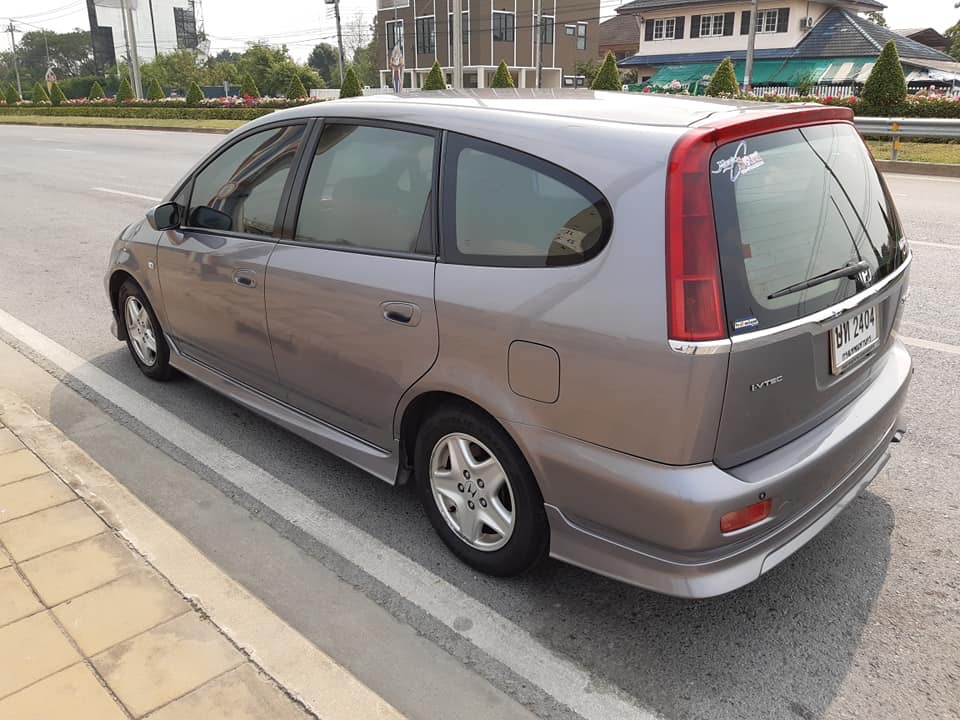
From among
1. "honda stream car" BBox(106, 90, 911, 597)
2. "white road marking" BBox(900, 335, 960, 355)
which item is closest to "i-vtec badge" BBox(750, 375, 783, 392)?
"honda stream car" BBox(106, 90, 911, 597)

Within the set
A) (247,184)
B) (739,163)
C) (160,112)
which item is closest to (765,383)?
(739,163)

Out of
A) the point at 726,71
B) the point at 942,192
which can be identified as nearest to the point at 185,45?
the point at 726,71

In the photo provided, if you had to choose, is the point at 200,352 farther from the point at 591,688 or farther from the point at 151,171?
the point at 151,171

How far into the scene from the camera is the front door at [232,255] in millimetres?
3787

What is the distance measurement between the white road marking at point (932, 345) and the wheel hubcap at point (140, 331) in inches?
192

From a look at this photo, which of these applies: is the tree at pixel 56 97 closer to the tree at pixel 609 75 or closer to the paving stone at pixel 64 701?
the tree at pixel 609 75

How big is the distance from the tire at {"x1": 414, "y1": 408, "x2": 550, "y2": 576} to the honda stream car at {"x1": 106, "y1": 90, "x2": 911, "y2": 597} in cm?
1

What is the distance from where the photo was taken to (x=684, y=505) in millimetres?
2320

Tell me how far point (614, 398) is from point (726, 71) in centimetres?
2287

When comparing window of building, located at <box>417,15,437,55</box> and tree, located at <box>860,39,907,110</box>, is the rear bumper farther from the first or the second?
window of building, located at <box>417,15,437,55</box>

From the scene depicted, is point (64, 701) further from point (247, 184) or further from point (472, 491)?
point (247, 184)

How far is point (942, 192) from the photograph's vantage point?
11.9m

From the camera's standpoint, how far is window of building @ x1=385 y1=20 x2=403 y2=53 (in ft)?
226

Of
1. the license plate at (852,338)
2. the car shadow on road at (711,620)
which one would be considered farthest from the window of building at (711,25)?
the license plate at (852,338)
